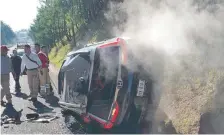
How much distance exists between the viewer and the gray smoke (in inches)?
237

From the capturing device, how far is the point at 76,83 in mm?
6707

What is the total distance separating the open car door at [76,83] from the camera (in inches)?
243

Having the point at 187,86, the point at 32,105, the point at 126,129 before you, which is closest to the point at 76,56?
the point at 126,129

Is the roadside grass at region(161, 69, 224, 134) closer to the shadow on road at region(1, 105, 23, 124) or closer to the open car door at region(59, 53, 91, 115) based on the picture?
the open car door at region(59, 53, 91, 115)

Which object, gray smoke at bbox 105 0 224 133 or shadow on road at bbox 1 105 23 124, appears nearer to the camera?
gray smoke at bbox 105 0 224 133

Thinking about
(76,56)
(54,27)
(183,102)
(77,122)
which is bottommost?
(77,122)

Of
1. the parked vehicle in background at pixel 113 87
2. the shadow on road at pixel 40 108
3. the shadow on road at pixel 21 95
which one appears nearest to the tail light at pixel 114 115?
the parked vehicle in background at pixel 113 87

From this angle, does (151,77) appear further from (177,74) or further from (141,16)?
(141,16)

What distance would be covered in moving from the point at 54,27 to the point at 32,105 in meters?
30.1

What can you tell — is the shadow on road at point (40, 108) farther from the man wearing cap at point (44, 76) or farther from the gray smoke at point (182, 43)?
the gray smoke at point (182, 43)

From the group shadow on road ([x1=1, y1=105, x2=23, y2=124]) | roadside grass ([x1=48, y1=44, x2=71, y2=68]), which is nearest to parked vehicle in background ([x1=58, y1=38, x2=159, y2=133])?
shadow on road ([x1=1, y1=105, x2=23, y2=124])

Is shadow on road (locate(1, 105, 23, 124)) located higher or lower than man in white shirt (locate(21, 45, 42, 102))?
lower

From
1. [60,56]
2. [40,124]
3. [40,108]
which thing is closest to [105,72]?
[40,124]

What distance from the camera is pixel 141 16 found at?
862cm
